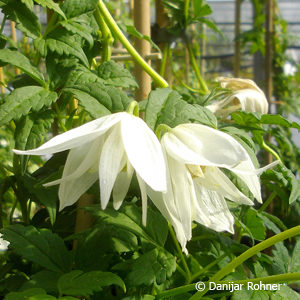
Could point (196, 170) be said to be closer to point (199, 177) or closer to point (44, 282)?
point (199, 177)

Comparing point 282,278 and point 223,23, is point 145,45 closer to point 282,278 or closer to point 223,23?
point 282,278

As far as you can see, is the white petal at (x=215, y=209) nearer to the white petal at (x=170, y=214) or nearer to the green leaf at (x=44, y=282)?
the white petal at (x=170, y=214)

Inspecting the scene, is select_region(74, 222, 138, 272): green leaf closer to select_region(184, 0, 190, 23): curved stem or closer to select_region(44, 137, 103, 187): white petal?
Result: select_region(44, 137, 103, 187): white petal

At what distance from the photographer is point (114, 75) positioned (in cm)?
68

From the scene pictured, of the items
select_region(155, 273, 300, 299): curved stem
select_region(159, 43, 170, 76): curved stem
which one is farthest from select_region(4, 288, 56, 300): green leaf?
select_region(159, 43, 170, 76): curved stem

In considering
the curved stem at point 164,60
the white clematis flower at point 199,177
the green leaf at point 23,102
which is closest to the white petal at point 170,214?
the white clematis flower at point 199,177

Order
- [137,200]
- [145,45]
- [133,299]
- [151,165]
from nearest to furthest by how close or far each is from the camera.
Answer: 1. [151,165]
2. [133,299]
3. [137,200]
4. [145,45]

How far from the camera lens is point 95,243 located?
0.58 metres

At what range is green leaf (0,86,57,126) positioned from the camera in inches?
22.1

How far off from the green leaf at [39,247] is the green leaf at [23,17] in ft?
0.98

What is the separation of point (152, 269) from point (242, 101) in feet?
1.36

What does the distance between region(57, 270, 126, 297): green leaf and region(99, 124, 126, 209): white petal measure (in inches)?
5.2

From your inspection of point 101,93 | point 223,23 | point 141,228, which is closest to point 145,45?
point 101,93

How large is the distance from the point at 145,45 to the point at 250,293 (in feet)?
1.79
